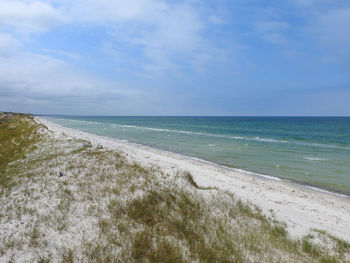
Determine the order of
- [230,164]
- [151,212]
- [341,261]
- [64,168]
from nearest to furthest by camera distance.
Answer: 1. [341,261]
2. [151,212]
3. [64,168]
4. [230,164]

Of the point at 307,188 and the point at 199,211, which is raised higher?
the point at 199,211

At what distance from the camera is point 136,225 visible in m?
7.44

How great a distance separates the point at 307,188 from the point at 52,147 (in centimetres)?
2380

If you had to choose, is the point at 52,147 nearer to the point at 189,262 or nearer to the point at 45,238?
the point at 45,238

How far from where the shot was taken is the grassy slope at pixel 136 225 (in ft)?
20.4

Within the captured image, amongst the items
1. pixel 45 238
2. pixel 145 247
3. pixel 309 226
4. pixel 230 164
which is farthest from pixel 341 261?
pixel 230 164

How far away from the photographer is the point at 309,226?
9602 mm

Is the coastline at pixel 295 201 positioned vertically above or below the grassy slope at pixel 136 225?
below

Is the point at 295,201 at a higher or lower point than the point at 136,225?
lower

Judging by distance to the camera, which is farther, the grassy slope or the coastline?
the coastline

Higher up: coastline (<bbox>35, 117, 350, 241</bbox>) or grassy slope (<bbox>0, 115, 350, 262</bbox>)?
grassy slope (<bbox>0, 115, 350, 262</bbox>)

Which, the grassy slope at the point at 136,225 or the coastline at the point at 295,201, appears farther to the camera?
the coastline at the point at 295,201

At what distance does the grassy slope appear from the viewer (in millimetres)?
6230

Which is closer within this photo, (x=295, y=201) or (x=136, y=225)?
(x=136, y=225)
